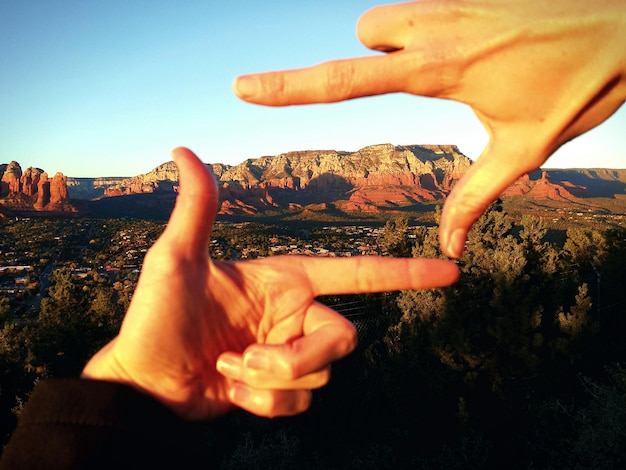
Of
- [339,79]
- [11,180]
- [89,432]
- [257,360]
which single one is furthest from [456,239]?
[11,180]

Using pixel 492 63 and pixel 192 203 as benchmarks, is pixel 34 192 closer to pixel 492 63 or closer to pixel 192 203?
pixel 192 203

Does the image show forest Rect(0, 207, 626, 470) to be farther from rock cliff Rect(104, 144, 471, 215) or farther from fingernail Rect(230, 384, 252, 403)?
rock cliff Rect(104, 144, 471, 215)

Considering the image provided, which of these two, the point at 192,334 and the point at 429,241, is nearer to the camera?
the point at 192,334

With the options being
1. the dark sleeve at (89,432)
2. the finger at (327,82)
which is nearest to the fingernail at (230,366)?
the dark sleeve at (89,432)

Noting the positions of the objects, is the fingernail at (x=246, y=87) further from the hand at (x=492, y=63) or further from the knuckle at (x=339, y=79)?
the knuckle at (x=339, y=79)

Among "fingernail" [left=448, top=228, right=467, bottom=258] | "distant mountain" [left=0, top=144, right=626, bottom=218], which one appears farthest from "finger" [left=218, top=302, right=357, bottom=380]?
"distant mountain" [left=0, top=144, right=626, bottom=218]

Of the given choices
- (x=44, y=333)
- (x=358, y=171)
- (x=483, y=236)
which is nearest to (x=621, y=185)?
(x=358, y=171)

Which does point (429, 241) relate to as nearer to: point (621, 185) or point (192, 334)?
point (192, 334)
